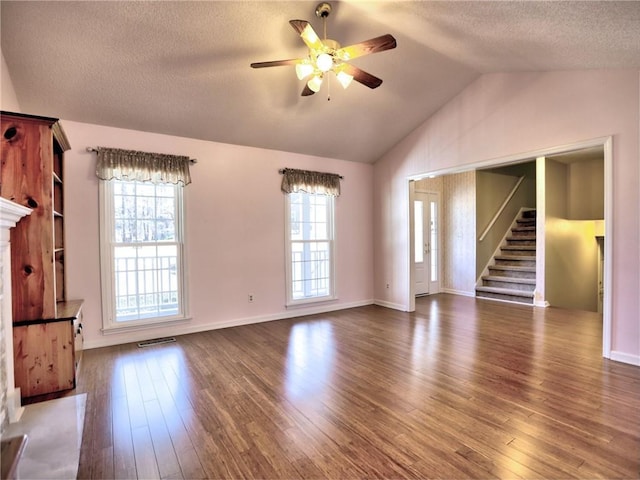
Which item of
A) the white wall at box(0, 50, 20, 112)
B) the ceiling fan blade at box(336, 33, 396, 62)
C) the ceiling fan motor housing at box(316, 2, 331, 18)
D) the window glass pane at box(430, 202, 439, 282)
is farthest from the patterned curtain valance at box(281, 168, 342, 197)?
the white wall at box(0, 50, 20, 112)

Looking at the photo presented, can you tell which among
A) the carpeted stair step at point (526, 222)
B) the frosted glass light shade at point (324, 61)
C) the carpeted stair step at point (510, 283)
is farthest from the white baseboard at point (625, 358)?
the carpeted stair step at point (526, 222)

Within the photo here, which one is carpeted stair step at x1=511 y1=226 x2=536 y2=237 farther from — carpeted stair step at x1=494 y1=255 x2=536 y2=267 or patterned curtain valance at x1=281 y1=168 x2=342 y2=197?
Result: patterned curtain valance at x1=281 y1=168 x2=342 y2=197

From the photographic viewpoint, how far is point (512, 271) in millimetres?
6750

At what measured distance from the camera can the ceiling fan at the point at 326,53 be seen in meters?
2.41

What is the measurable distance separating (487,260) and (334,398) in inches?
228

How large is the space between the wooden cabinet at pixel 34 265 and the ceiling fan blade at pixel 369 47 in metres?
2.46

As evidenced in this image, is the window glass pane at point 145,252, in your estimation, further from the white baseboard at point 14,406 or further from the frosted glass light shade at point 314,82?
the frosted glass light shade at point 314,82

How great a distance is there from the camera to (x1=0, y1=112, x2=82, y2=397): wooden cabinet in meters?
2.66

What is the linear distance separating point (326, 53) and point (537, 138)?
9.14ft

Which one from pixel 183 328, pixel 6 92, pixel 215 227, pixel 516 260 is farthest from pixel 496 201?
pixel 6 92

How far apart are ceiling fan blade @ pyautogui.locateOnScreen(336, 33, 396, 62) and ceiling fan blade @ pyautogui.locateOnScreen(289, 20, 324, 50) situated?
0.19 metres

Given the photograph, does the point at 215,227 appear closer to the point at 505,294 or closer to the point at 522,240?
the point at 505,294

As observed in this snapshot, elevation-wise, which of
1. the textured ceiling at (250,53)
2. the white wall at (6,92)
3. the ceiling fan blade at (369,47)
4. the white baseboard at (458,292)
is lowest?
the white baseboard at (458,292)

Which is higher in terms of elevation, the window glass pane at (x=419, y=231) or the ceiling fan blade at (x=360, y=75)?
the ceiling fan blade at (x=360, y=75)
